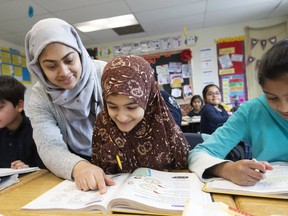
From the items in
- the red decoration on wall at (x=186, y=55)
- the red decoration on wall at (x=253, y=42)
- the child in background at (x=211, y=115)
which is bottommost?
the child in background at (x=211, y=115)

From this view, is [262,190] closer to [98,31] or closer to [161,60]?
[98,31]

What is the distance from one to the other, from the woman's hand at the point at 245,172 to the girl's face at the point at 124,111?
0.93 feet

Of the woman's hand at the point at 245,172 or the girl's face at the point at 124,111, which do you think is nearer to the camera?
the woman's hand at the point at 245,172

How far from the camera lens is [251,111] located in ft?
2.98

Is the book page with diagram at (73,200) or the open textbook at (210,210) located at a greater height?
the open textbook at (210,210)

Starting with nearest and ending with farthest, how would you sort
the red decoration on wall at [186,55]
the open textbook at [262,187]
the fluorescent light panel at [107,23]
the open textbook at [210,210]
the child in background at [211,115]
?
the open textbook at [210,210] → the open textbook at [262,187] → the child in background at [211,115] → the fluorescent light panel at [107,23] → the red decoration on wall at [186,55]

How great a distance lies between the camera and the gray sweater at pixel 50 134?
0.75 m

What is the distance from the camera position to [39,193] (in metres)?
0.65

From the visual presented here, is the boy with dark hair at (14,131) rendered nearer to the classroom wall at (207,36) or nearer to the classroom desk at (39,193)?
the classroom desk at (39,193)

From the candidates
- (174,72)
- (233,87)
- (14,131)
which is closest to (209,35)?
(174,72)

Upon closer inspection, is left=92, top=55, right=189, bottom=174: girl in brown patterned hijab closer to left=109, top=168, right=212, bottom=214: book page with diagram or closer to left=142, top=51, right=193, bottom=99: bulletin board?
left=109, top=168, right=212, bottom=214: book page with diagram

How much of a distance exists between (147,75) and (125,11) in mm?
2586

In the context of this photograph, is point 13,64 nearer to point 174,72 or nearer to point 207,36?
point 174,72

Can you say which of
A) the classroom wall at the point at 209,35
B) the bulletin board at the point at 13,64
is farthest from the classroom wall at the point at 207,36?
the bulletin board at the point at 13,64
